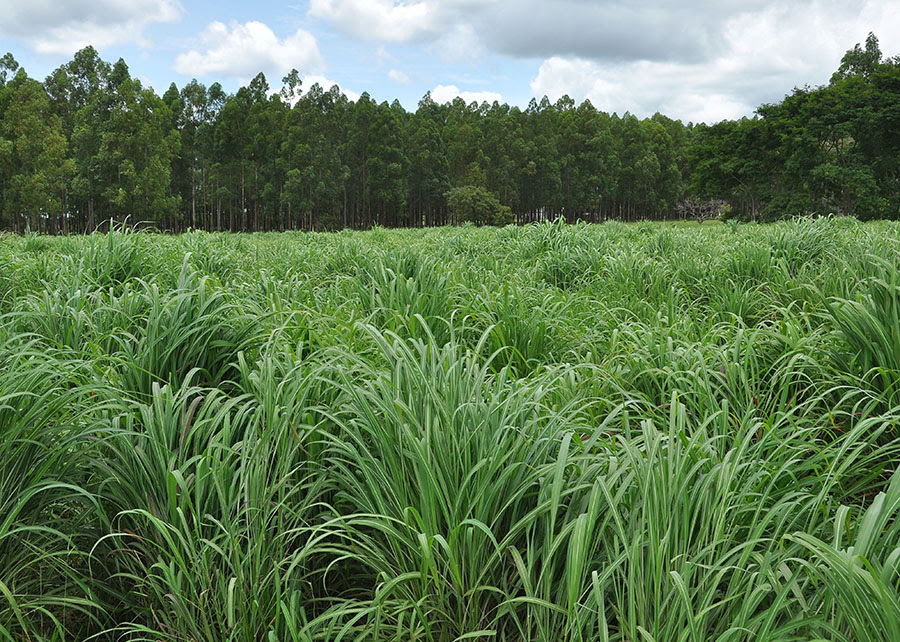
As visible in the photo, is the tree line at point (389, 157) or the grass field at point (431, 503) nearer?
the grass field at point (431, 503)

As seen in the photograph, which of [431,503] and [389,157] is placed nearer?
[431,503]

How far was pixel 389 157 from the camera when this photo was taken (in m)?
47.5

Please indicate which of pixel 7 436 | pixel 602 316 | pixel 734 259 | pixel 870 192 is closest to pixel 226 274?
pixel 602 316

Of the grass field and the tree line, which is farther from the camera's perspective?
the tree line

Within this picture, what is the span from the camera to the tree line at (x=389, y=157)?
34.2 metres

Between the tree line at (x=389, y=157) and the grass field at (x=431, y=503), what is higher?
the tree line at (x=389, y=157)

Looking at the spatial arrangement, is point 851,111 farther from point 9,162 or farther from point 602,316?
point 9,162

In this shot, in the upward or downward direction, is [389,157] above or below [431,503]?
above

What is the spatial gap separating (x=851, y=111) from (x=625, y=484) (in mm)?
40953

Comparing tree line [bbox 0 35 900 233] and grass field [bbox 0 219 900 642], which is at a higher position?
tree line [bbox 0 35 900 233]

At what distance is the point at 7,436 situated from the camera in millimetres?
1722

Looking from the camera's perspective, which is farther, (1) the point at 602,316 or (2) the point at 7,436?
(1) the point at 602,316

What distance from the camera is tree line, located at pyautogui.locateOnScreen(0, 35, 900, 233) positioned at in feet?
112

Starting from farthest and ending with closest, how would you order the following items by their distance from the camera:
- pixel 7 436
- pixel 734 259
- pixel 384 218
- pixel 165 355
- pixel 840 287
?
pixel 384 218 → pixel 734 259 → pixel 840 287 → pixel 165 355 → pixel 7 436
